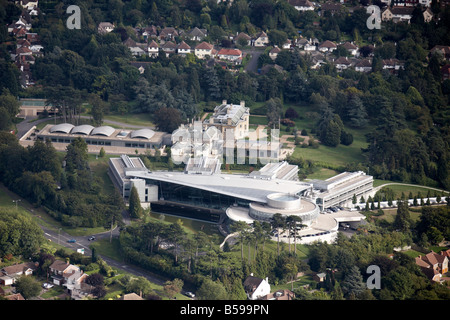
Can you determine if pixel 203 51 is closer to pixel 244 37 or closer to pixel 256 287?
pixel 244 37

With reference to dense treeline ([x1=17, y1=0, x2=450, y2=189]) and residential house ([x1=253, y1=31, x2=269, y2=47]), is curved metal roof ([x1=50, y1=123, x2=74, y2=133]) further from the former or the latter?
residential house ([x1=253, y1=31, x2=269, y2=47])

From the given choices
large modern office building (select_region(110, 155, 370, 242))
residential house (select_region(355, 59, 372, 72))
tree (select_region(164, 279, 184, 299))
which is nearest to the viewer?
tree (select_region(164, 279, 184, 299))

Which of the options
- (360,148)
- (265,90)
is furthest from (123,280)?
(265,90)

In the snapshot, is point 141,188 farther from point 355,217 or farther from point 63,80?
point 63,80

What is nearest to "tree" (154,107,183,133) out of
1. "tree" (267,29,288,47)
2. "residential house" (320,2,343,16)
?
"tree" (267,29,288,47)

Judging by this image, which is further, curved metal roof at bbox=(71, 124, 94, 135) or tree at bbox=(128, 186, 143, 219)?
curved metal roof at bbox=(71, 124, 94, 135)

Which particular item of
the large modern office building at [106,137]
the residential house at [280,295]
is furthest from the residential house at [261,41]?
the residential house at [280,295]

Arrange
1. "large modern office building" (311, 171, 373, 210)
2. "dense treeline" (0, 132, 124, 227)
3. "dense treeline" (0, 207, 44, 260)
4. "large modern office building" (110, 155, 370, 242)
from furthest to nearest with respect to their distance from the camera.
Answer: "large modern office building" (311, 171, 373, 210) < "dense treeline" (0, 132, 124, 227) < "large modern office building" (110, 155, 370, 242) < "dense treeline" (0, 207, 44, 260)

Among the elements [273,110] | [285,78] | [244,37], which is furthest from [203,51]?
[273,110]
